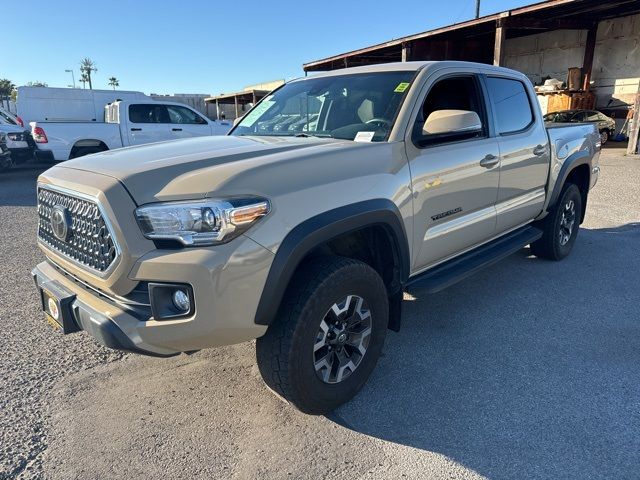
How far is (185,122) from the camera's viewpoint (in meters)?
12.5

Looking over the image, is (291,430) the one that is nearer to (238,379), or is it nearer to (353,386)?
(353,386)

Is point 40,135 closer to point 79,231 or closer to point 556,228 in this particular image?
point 79,231

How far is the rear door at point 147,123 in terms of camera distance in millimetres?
11898

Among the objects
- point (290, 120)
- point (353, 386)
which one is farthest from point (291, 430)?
point (290, 120)

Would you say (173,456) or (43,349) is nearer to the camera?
(173,456)

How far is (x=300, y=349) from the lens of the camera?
2.38 m

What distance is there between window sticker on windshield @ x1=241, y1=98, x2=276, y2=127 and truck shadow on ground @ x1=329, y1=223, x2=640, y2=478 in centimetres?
212

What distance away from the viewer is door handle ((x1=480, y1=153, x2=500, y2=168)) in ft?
11.9

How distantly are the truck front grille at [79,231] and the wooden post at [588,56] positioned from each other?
25449 millimetres

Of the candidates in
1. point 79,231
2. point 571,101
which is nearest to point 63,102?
point 79,231

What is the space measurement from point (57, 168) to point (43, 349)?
1.46m

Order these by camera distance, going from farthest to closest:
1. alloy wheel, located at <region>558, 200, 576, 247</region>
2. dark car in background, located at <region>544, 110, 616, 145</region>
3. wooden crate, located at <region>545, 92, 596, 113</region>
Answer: wooden crate, located at <region>545, 92, 596, 113</region>, dark car in background, located at <region>544, 110, 616, 145</region>, alloy wheel, located at <region>558, 200, 576, 247</region>

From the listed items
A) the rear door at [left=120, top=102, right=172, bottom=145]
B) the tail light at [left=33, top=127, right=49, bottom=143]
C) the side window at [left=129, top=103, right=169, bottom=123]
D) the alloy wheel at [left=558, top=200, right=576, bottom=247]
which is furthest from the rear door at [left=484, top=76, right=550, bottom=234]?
the tail light at [left=33, top=127, right=49, bottom=143]

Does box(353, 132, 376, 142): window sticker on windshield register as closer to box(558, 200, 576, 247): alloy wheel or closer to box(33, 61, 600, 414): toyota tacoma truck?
box(33, 61, 600, 414): toyota tacoma truck
